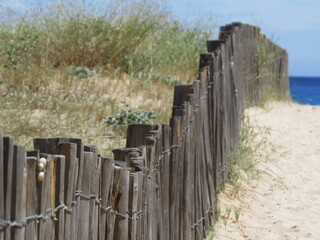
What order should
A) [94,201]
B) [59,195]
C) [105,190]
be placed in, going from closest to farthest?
[59,195] < [94,201] < [105,190]

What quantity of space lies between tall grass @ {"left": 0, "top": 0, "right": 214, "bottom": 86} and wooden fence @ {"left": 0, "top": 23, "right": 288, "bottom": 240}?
2.73 metres

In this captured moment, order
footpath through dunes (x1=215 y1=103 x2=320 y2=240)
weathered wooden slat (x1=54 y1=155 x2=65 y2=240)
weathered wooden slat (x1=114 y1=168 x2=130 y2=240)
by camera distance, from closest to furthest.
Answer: weathered wooden slat (x1=54 y1=155 x2=65 y2=240) → weathered wooden slat (x1=114 y1=168 x2=130 y2=240) → footpath through dunes (x1=215 y1=103 x2=320 y2=240)

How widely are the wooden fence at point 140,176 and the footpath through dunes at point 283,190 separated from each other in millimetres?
338

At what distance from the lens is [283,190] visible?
6.54m

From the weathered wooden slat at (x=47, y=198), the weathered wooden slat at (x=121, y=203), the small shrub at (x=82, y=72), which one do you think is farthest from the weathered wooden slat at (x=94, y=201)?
the small shrub at (x=82, y=72)

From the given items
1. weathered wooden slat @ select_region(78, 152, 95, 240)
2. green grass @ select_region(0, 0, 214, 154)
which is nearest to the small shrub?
green grass @ select_region(0, 0, 214, 154)

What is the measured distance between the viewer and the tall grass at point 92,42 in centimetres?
903

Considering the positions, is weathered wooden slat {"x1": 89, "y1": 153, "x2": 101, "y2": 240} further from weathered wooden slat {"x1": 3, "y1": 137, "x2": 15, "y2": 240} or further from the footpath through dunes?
the footpath through dunes

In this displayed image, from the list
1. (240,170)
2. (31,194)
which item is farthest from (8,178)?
(240,170)

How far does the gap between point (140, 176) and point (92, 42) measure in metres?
6.28

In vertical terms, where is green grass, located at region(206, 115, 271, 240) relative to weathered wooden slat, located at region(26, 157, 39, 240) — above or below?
below

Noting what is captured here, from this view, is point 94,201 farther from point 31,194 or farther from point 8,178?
point 8,178

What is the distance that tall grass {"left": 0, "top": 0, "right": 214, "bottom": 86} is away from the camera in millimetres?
9031

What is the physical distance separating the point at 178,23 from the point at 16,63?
4.01 metres
